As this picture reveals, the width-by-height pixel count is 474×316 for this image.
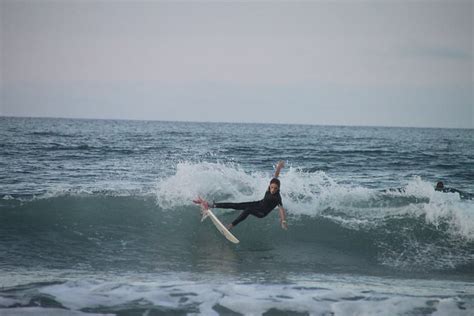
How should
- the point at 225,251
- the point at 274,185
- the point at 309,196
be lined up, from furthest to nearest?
1. the point at 309,196
2. the point at 225,251
3. the point at 274,185

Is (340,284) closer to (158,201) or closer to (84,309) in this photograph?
(84,309)

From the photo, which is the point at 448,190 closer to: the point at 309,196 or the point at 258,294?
the point at 309,196

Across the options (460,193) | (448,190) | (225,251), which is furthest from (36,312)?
(460,193)

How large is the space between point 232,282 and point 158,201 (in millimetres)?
5971

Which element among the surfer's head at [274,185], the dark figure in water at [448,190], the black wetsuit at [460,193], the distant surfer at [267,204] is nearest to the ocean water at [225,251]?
the dark figure in water at [448,190]

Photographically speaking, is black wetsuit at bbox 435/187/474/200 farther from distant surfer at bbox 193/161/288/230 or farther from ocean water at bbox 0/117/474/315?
distant surfer at bbox 193/161/288/230

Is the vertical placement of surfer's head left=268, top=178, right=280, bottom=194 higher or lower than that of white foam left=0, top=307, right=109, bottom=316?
higher

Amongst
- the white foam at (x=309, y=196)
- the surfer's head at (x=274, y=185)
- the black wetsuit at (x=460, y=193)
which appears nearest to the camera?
the surfer's head at (x=274, y=185)

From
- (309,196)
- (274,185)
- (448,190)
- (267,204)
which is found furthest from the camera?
(448,190)

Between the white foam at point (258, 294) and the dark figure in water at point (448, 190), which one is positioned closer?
the white foam at point (258, 294)

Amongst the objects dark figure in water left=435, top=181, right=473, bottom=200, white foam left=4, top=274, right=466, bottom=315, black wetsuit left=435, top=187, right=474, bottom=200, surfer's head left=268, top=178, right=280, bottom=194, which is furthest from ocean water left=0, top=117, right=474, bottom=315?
surfer's head left=268, top=178, right=280, bottom=194

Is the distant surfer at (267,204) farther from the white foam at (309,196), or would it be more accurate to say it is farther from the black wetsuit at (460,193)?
the black wetsuit at (460,193)

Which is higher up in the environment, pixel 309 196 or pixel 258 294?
pixel 309 196

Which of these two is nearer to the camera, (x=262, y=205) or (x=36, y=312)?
(x=36, y=312)
